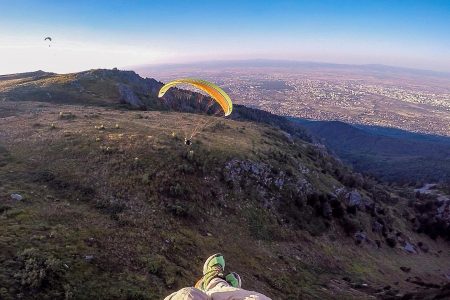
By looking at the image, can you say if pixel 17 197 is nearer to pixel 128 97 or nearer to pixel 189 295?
pixel 189 295

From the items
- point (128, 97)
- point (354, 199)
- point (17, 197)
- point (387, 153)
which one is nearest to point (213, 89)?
point (17, 197)

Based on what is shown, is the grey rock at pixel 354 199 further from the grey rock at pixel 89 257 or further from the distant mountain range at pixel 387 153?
the distant mountain range at pixel 387 153

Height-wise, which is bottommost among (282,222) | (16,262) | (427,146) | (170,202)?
(427,146)

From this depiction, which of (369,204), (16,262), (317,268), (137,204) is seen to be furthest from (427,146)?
(16,262)

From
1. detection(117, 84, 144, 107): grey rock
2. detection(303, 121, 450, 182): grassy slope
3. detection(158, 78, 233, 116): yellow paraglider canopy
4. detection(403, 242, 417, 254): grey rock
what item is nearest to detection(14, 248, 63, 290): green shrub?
detection(158, 78, 233, 116): yellow paraglider canopy

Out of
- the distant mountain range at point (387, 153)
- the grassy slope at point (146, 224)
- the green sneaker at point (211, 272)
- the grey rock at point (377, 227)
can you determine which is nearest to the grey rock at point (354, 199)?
the grassy slope at point (146, 224)

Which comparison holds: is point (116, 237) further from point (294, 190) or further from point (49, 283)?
point (294, 190)
